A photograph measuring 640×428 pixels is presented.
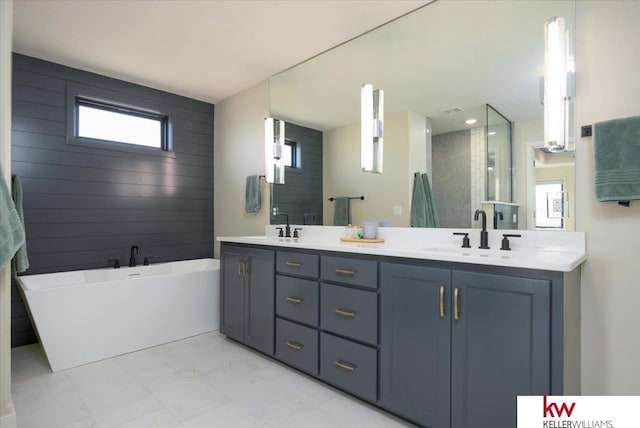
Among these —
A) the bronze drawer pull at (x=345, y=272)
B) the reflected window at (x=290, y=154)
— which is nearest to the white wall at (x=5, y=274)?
the bronze drawer pull at (x=345, y=272)

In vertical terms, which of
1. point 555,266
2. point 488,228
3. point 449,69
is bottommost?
point 555,266

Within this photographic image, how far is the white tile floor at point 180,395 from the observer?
6.26 feet

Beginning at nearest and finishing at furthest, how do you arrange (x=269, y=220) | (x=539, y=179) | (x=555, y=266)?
1. (x=555, y=266)
2. (x=539, y=179)
3. (x=269, y=220)

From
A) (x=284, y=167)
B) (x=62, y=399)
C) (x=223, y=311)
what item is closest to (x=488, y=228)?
(x=284, y=167)

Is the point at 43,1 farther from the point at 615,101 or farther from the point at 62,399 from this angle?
the point at 615,101

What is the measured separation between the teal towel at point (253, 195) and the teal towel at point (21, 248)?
6.20ft

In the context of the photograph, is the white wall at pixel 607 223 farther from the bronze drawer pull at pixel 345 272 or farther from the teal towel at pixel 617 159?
the bronze drawer pull at pixel 345 272

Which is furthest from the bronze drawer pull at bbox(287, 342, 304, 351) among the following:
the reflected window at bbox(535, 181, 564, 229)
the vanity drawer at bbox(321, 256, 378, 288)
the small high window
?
the small high window

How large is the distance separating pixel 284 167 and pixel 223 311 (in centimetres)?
150

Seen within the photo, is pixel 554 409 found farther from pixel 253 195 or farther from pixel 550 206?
pixel 253 195

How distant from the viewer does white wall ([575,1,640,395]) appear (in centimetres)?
158

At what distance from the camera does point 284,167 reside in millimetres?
3357

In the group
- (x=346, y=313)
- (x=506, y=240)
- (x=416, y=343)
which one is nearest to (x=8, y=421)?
(x=346, y=313)

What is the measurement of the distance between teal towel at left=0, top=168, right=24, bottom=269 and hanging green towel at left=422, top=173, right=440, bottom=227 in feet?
7.94
